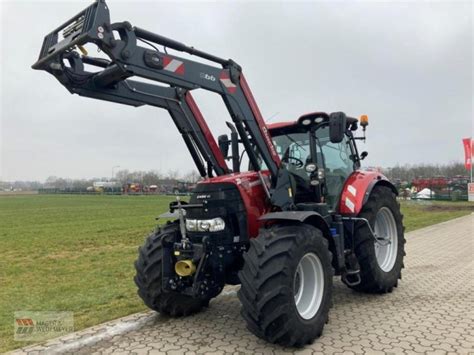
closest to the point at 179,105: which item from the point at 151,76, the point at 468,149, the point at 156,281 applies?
the point at 151,76

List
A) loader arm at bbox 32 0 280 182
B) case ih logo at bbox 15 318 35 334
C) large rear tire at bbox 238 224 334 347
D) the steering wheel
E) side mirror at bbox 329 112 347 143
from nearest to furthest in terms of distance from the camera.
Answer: loader arm at bbox 32 0 280 182
large rear tire at bbox 238 224 334 347
side mirror at bbox 329 112 347 143
case ih logo at bbox 15 318 35 334
the steering wheel

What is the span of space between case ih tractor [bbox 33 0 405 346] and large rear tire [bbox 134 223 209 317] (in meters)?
0.01

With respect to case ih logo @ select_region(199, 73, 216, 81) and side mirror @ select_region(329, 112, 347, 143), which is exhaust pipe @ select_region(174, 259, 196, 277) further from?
side mirror @ select_region(329, 112, 347, 143)

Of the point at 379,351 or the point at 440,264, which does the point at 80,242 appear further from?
the point at 379,351

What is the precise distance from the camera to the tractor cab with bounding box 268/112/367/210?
537 cm

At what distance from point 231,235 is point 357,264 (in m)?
2.06

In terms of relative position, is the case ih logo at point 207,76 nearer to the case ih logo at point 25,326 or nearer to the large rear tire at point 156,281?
the large rear tire at point 156,281

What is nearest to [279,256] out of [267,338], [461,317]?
[267,338]

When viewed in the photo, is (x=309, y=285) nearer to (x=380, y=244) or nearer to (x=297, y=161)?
(x=297, y=161)

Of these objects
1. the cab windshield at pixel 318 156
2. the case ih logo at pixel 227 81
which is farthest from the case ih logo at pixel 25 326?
the case ih logo at pixel 227 81

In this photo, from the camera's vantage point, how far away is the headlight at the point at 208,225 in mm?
4676

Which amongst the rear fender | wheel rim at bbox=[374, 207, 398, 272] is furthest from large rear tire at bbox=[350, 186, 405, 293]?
the rear fender

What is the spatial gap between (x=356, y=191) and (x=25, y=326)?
4696 mm

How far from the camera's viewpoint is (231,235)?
4.77 m
